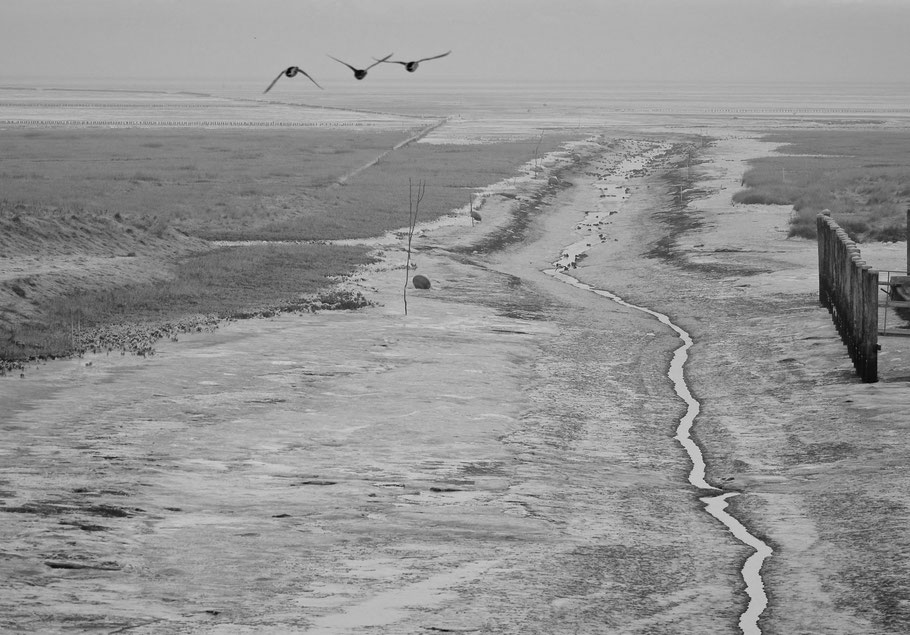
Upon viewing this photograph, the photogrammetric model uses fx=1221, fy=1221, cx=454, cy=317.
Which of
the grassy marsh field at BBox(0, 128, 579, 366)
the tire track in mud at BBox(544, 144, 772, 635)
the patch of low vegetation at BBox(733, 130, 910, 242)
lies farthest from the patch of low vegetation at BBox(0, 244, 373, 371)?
the patch of low vegetation at BBox(733, 130, 910, 242)

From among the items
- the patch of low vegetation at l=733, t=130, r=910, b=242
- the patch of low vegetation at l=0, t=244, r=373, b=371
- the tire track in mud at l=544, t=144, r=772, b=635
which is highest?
the patch of low vegetation at l=733, t=130, r=910, b=242

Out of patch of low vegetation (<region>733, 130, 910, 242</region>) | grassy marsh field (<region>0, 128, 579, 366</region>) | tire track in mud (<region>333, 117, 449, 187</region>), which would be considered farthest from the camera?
tire track in mud (<region>333, 117, 449, 187</region>)

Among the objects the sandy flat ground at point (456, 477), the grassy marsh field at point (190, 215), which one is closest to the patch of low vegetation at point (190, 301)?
the grassy marsh field at point (190, 215)

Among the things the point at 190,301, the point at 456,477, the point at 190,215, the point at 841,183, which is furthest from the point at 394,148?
the point at 456,477

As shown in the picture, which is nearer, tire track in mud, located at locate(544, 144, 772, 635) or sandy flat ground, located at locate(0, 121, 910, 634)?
sandy flat ground, located at locate(0, 121, 910, 634)

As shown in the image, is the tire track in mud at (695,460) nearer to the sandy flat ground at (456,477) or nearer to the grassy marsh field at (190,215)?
the sandy flat ground at (456,477)

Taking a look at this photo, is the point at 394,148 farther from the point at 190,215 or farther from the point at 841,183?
the point at 190,215

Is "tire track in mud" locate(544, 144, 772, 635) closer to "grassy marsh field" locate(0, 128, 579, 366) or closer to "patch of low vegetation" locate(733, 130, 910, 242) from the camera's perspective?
"grassy marsh field" locate(0, 128, 579, 366)

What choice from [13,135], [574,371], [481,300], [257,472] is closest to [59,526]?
[257,472]
